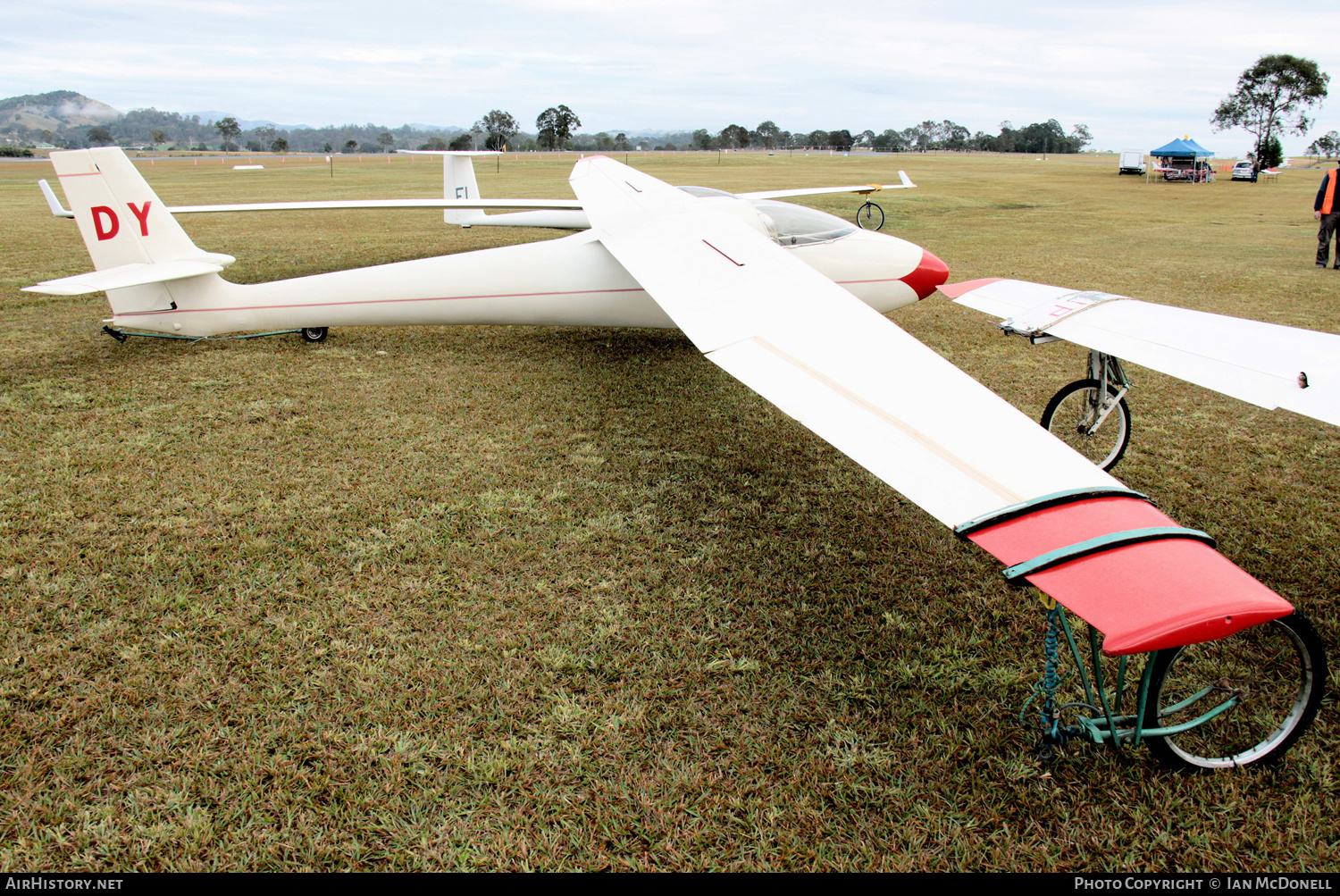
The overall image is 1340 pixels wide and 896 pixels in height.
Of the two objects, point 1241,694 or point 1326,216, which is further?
point 1326,216

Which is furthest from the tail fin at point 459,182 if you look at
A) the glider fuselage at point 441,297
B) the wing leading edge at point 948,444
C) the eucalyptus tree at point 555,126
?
the eucalyptus tree at point 555,126

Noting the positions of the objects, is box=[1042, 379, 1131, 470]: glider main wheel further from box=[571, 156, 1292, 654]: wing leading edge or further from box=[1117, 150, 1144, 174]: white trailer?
Result: box=[1117, 150, 1144, 174]: white trailer

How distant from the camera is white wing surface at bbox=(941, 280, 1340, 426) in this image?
11.6 ft

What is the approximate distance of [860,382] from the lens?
3.35 m

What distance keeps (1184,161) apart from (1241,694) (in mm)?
60516

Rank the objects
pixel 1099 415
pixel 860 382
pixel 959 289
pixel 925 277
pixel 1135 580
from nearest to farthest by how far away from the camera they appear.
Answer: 1. pixel 1135 580
2. pixel 860 382
3. pixel 1099 415
4. pixel 959 289
5. pixel 925 277

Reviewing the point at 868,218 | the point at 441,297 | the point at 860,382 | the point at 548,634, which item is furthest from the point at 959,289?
the point at 868,218

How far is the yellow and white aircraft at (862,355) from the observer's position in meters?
2.19

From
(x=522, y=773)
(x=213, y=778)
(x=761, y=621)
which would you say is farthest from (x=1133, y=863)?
(x=213, y=778)

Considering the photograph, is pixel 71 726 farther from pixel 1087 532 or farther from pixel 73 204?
pixel 73 204

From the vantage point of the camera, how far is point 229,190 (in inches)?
1243

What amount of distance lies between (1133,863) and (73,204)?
979 cm

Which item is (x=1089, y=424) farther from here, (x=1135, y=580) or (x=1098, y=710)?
(x=1135, y=580)

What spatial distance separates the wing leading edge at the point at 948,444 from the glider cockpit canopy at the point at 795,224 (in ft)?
9.30
